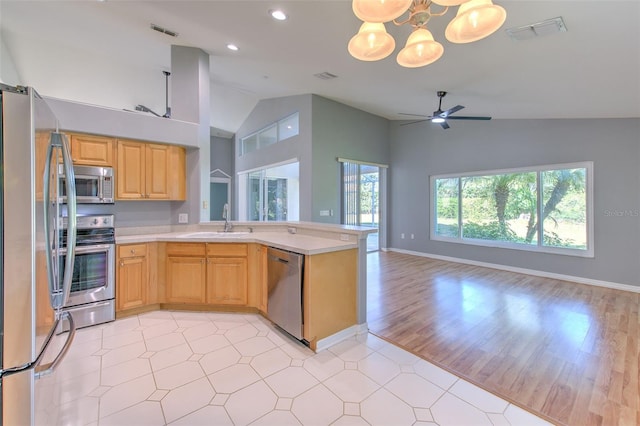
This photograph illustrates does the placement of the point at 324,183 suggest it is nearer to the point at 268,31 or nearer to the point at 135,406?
the point at 268,31

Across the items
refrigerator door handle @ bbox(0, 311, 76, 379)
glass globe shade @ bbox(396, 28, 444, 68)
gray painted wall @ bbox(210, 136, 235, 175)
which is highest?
gray painted wall @ bbox(210, 136, 235, 175)

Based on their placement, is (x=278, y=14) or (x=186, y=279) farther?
(x=186, y=279)

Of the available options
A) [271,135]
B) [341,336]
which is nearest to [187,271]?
[341,336]

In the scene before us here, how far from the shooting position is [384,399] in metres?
1.77

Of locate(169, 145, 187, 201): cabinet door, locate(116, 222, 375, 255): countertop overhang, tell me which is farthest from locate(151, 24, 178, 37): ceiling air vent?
locate(116, 222, 375, 255): countertop overhang

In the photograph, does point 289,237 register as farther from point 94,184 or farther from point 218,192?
point 218,192

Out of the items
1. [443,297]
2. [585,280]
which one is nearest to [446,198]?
[585,280]

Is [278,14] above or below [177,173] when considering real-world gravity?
above

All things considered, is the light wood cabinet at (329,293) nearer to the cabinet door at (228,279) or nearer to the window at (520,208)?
the cabinet door at (228,279)

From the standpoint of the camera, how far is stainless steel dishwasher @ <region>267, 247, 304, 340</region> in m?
2.39

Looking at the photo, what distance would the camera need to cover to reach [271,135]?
6.77 metres

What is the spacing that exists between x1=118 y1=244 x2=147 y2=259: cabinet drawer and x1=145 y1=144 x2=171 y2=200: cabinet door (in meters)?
0.68

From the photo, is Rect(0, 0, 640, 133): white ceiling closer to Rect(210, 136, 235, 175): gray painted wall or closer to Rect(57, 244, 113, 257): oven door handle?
Result: Rect(57, 244, 113, 257): oven door handle

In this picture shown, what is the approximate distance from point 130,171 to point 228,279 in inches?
70.5
